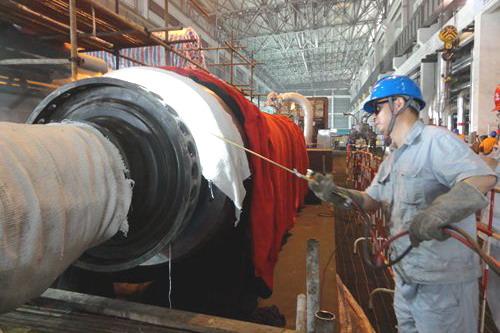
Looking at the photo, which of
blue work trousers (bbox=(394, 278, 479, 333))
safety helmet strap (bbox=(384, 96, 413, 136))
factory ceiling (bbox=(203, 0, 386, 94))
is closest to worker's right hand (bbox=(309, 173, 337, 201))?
safety helmet strap (bbox=(384, 96, 413, 136))

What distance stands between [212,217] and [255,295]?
0.74 meters

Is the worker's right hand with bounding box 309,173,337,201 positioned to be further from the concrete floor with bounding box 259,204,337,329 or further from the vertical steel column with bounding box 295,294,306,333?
the concrete floor with bounding box 259,204,337,329

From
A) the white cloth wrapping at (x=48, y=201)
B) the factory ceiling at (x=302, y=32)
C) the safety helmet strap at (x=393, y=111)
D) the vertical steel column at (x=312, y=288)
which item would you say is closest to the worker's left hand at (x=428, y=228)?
the vertical steel column at (x=312, y=288)

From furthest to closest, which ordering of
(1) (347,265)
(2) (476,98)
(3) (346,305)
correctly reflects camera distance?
(2) (476,98) < (1) (347,265) < (3) (346,305)

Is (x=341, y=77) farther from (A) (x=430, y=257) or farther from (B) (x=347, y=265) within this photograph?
(A) (x=430, y=257)

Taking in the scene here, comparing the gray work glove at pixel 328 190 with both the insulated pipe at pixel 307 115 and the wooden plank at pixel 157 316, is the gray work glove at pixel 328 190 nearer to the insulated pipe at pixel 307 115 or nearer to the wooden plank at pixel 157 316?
the wooden plank at pixel 157 316

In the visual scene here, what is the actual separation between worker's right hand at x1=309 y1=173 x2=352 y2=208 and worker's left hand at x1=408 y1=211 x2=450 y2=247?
388 mm

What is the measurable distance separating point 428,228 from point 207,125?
3.90 feet

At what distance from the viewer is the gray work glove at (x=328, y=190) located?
5.71ft

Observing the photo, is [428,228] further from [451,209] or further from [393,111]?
[393,111]

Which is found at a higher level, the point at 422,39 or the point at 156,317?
the point at 422,39

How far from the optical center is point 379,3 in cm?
1886

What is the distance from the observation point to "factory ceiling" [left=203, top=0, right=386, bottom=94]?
16844 mm

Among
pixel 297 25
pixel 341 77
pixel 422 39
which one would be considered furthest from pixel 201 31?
pixel 341 77
